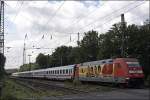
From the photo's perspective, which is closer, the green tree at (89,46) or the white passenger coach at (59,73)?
the white passenger coach at (59,73)

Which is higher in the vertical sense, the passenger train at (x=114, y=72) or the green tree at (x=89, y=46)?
the green tree at (x=89, y=46)

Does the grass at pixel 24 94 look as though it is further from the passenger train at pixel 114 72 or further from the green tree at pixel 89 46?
the green tree at pixel 89 46

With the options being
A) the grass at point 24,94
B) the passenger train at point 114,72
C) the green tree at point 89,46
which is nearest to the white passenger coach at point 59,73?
the passenger train at point 114,72

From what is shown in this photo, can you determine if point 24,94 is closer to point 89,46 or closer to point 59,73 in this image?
point 59,73

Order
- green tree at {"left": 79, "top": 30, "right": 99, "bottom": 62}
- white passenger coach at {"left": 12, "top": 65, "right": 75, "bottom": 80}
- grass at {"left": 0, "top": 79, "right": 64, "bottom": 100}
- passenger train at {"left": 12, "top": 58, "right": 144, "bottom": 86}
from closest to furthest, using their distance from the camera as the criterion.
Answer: grass at {"left": 0, "top": 79, "right": 64, "bottom": 100}
passenger train at {"left": 12, "top": 58, "right": 144, "bottom": 86}
white passenger coach at {"left": 12, "top": 65, "right": 75, "bottom": 80}
green tree at {"left": 79, "top": 30, "right": 99, "bottom": 62}

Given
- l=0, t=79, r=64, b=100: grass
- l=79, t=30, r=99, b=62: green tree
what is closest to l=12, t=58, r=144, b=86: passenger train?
l=0, t=79, r=64, b=100: grass

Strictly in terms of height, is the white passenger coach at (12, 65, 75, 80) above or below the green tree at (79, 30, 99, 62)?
below

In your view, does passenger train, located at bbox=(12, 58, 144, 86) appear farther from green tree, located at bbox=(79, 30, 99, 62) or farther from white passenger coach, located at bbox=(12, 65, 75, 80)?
green tree, located at bbox=(79, 30, 99, 62)

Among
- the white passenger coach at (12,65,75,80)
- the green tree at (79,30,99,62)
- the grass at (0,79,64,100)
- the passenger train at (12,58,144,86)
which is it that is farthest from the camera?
the green tree at (79,30,99,62)

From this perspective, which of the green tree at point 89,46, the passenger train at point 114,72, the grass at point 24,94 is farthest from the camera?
the green tree at point 89,46

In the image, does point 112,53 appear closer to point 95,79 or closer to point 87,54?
point 95,79

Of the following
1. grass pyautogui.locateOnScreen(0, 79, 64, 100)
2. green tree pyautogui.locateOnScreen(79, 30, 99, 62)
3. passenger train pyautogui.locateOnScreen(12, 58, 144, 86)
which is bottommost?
grass pyautogui.locateOnScreen(0, 79, 64, 100)

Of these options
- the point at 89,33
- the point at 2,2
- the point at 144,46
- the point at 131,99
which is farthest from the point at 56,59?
the point at 131,99

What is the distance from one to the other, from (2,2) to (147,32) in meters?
23.7
